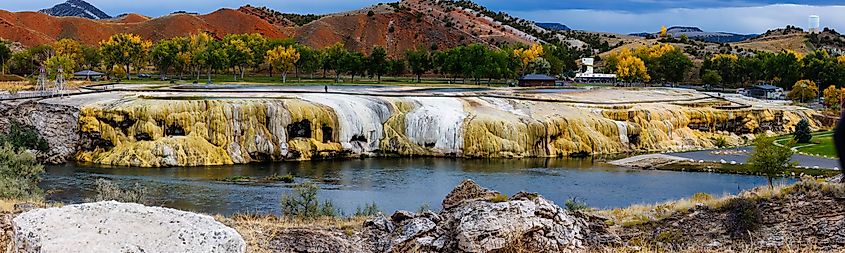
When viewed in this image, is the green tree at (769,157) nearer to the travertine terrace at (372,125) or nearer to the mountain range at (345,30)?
the travertine terrace at (372,125)

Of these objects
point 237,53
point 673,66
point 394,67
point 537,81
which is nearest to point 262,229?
point 237,53

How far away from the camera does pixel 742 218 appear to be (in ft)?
73.4

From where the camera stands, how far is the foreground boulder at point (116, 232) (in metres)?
11.3

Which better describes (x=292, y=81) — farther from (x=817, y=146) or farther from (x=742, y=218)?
(x=742, y=218)

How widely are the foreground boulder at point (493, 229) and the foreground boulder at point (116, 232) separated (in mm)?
5142

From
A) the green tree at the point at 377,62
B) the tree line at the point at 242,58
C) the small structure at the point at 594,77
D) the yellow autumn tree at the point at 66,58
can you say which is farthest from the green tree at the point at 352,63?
the small structure at the point at 594,77

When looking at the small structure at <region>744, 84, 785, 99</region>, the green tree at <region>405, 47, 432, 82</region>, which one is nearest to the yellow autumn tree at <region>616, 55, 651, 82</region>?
the small structure at <region>744, 84, 785, 99</region>

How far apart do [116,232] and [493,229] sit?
6.96m

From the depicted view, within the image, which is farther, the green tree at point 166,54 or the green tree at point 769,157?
the green tree at point 166,54

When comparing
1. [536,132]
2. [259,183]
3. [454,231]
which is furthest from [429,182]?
[454,231]

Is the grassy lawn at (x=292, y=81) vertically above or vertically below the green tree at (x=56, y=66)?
below

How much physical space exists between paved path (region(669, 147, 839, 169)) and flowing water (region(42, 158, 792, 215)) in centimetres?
652

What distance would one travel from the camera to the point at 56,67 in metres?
89.6

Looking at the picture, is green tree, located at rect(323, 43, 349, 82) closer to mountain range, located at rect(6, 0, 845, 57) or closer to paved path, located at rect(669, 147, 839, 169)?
mountain range, located at rect(6, 0, 845, 57)
